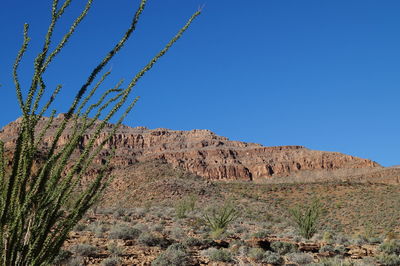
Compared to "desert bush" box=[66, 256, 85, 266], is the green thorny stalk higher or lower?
higher

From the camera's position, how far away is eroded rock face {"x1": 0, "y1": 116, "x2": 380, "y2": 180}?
109 metres

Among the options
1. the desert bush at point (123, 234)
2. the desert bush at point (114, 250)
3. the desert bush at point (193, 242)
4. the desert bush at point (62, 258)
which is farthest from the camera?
the desert bush at point (123, 234)

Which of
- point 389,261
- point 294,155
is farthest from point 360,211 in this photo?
point 294,155

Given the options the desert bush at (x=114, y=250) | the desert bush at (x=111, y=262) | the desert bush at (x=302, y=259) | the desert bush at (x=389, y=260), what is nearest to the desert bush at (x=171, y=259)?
the desert bush at (x=111, y=262)

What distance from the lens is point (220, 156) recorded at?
387ft

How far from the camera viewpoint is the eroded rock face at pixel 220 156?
109 m

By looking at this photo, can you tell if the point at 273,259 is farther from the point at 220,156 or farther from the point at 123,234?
the point at 220,156

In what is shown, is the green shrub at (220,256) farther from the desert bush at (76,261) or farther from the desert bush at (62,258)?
the desert bush at (62,258)

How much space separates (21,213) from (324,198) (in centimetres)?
5552

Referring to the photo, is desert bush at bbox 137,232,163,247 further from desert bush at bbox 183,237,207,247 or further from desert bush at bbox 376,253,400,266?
desert bush at bbox 376,253,400,266

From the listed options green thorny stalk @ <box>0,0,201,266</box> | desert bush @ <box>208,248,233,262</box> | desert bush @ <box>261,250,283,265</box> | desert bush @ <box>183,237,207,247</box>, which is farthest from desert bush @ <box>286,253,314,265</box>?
green thorny stalk @ <box>0,0,201,266</box>

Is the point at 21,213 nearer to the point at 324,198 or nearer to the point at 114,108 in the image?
the point at 114,108

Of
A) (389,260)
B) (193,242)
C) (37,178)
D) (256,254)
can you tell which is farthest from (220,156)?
(37,178)

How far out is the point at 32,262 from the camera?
319cm
